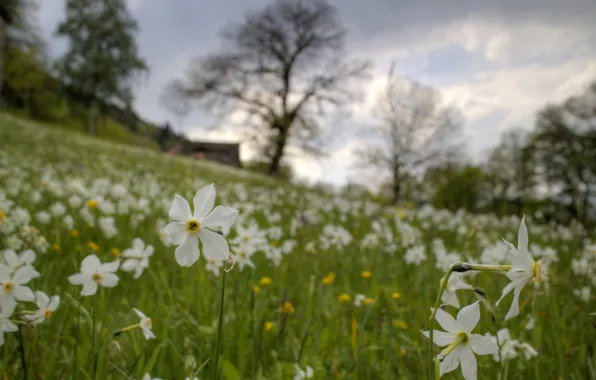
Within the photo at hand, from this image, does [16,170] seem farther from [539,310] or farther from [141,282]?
[539,310]

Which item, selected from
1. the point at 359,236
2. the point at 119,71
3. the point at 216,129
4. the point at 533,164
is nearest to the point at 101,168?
the point at 359,236

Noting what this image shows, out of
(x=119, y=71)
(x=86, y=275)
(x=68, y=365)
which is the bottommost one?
(x=68, y=365)

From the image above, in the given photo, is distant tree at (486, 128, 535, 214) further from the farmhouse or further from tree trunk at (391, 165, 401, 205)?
the farmhouse

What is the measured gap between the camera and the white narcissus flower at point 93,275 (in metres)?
1.32

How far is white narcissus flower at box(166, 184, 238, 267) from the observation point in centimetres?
86

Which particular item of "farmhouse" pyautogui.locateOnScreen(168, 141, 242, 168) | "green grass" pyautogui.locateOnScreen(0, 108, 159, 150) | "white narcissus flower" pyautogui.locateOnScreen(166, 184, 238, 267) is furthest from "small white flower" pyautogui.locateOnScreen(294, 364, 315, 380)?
"farmhouse" pyautogui.locateOnScreen(168, 141, 242, 168)

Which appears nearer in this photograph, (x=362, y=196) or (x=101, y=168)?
(x=101, y=168)

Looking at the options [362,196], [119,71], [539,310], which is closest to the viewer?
[539,310]

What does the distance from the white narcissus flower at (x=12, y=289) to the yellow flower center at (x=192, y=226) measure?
0.57m

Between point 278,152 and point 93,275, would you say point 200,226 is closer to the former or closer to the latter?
point 93,275

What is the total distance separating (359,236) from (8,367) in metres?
4.18

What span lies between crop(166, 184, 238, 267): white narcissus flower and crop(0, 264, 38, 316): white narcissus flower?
566 mm

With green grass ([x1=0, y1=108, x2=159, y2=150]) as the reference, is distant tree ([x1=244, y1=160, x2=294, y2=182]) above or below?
below

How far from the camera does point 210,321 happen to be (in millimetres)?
2023
